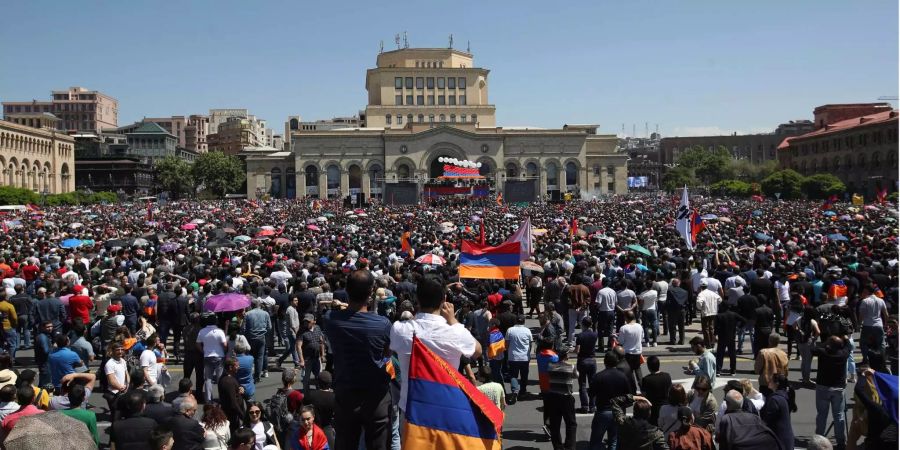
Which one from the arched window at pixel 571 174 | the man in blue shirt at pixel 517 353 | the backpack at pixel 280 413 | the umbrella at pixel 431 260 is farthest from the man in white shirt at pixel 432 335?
the arched window at pixel 571 174

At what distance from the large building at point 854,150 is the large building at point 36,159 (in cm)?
9370

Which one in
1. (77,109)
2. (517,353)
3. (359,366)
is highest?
(77,109)

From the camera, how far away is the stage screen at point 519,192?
89188 mm

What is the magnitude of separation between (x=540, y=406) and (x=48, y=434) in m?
6.90

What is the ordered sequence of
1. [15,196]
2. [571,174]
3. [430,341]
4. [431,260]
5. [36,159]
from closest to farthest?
1. [430,341]
2. [431,260]
3. [15,196]
4. [571,174]
5. [36,159]

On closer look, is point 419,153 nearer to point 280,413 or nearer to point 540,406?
point 540,406

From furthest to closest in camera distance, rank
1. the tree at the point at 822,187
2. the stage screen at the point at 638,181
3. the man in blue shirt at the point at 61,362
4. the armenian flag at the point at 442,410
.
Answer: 1. the stage screen at the point at 638,181
2. the tree at the point at 822,187
3. the man in blue shirt at the point at 61,362
4. the armenian flag at the point at 442,410

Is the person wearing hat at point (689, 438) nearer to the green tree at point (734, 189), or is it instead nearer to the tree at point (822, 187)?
the tree at point (822, 187)

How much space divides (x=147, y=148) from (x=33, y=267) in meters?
116

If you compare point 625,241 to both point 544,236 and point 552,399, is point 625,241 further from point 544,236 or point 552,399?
point 552,399

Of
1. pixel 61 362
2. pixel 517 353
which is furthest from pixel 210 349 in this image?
pixel 517 353

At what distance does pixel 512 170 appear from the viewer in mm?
100625

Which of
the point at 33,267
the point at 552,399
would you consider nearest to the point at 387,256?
the point at 33,267

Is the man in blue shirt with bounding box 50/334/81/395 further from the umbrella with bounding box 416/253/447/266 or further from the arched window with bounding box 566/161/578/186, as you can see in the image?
the arched window with bounding box 566/161/578/186
